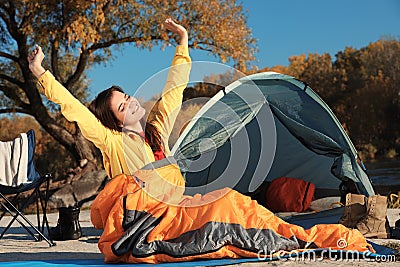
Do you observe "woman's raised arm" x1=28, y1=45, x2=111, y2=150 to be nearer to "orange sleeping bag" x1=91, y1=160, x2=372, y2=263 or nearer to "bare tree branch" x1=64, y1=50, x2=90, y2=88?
"orange sleeping bag" x1=91, y1=160, x2=372, y2=263

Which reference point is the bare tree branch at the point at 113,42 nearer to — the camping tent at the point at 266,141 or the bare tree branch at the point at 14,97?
the bare tree branch at the point at 14,97

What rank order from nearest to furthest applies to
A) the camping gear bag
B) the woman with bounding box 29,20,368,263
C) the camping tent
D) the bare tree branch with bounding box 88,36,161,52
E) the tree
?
the woman with bounding box 29,20,368,263 < the camping tent < the camping gear bag < the tree < the bare tree branch with bounding box 88,36,161,52

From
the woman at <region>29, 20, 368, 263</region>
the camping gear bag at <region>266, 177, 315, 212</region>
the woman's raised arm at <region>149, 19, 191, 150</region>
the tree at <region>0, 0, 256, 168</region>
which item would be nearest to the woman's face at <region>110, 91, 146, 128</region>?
the woman at <region>29, 20, 368, 263</region>

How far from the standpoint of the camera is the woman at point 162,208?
2598 millimetres

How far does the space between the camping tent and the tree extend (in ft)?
10.8

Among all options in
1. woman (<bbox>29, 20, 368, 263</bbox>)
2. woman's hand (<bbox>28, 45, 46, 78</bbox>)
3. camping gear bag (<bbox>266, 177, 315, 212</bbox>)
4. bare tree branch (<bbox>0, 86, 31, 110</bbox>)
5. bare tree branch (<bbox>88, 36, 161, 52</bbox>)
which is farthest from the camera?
bare tree branch (<bbox>0, 86, 31, 110</bbox>)

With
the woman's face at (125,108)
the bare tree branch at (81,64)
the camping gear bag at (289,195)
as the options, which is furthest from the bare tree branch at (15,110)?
the woman's face at (125,108)

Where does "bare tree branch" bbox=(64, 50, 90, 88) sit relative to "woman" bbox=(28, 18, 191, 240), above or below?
above

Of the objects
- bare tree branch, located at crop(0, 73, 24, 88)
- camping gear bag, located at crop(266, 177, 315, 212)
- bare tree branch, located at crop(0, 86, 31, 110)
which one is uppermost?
bare tree branch, located at crop(0, 73, 24, 88)

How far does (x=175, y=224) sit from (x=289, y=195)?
2216 millimetres

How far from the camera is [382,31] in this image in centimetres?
2092

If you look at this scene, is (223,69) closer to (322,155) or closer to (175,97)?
(175,97)

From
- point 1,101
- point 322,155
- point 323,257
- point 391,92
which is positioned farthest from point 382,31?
point 323,257

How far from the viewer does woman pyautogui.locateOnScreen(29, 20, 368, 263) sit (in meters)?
→ 2.60
